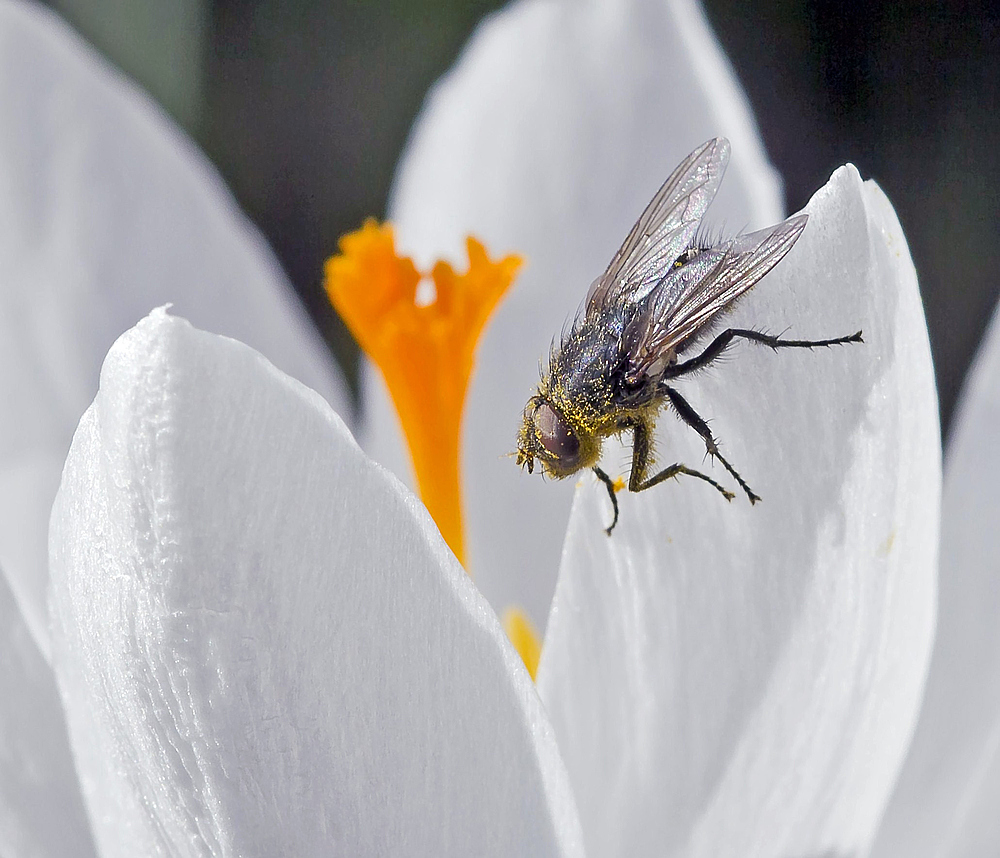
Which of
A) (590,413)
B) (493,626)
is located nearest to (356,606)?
(493,626)

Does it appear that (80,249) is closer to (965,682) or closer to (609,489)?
(609,489)

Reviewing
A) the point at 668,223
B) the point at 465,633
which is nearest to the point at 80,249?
the point at 668,223

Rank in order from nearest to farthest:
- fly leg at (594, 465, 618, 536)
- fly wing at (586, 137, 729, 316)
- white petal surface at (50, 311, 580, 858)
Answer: white petal surface at (50, 311, 580, 858) < fly leg at (594, 465, 618, 536) < fly wing at (586, 137, 729, 316)


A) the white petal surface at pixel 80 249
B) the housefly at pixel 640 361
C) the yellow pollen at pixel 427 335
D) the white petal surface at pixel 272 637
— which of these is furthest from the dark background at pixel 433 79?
the white petal surface at pixel 272 637

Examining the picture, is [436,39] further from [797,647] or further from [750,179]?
[797,647]

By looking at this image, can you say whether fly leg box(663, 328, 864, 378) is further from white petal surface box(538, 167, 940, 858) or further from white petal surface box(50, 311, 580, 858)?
white petal surface box(50, 311, 580, 858)

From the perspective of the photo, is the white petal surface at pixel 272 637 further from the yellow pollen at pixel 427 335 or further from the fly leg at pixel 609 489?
the yellow pollen at pixel 427 335

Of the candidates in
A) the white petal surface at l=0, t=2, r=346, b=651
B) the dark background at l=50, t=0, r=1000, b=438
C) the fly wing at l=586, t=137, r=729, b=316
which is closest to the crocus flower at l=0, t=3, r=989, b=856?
the fly wing at l=586, t=137, r=729, b=316
